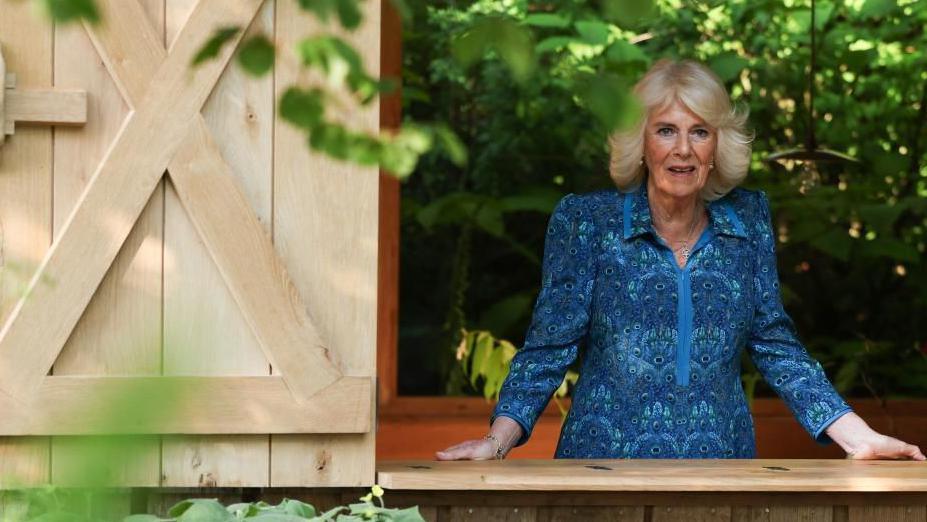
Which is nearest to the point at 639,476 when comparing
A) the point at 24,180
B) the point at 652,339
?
the point at 652,339

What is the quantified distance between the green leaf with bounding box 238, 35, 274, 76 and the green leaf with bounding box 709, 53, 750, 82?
475 cm

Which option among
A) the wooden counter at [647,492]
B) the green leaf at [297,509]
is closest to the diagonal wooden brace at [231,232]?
the wooden counter at [647,492]

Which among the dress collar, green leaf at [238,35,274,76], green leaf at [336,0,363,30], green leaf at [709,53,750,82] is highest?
green leaf at [709,53,750,82]

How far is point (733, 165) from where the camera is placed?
326cm

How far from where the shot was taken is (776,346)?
328 centimetres

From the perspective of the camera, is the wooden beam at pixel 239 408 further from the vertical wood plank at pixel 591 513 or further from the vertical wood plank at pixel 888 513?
the vertical wood plank at pixel 888 513

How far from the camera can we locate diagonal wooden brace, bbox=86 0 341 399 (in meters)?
2.43

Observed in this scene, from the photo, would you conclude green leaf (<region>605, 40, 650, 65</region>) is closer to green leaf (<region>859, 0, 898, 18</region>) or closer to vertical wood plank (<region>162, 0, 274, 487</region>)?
green leaf (<region>859, 0, 898, 18</region>)

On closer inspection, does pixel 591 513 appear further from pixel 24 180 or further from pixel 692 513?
pixel 24 180

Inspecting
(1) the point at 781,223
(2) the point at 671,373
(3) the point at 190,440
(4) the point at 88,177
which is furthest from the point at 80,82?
(1) the point at 781,223

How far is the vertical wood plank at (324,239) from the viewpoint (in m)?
2.49

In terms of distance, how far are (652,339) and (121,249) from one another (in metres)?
1.21

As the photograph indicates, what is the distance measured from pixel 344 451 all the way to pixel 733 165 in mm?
1174

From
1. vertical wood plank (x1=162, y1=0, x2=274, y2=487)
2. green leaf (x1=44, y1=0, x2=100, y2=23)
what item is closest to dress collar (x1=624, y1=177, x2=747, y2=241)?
vertical wood plank (x1=162, y1=0, x2=274, y2=487)
